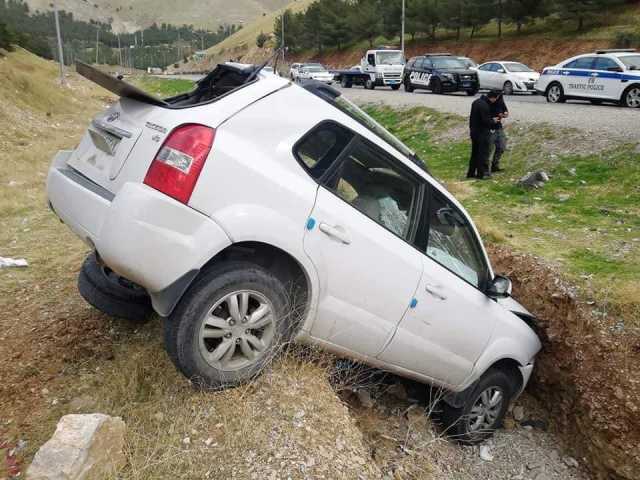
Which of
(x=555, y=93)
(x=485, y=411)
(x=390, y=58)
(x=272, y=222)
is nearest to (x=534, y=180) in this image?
(x=485, y=411)

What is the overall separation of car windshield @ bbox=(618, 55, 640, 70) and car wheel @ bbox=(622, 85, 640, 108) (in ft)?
2.48

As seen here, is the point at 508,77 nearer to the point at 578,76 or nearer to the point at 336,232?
the point at 578,76

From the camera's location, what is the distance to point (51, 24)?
19000 centimetres

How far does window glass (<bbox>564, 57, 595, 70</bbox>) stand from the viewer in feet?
58.2

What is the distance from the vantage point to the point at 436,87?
24.3 meters

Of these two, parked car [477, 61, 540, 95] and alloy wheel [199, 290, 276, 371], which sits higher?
parked car [477, 61, 540, 95]

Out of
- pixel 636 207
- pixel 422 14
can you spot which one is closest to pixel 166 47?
pixel 422 14

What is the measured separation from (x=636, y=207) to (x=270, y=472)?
7.04m

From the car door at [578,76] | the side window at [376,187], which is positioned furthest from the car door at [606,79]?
the side window at [376,187]

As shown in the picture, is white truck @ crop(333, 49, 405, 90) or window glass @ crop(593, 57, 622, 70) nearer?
window glass @ crop(593, 57, 622, 70)

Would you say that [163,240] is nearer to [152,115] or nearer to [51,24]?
[152,115]

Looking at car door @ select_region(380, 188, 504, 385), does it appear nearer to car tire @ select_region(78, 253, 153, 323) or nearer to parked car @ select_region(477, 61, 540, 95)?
car tire @ select_region(78, 253, 153, 323)

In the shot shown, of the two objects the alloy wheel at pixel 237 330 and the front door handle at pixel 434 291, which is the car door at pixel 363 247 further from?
the alloy wheel at pixel 237 330

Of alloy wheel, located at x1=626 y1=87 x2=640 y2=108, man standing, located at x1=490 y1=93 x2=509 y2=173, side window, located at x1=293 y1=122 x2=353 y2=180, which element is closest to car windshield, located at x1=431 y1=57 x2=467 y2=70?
alloy wheel, located at x1=626 y1=87 x2=640 y2=108
